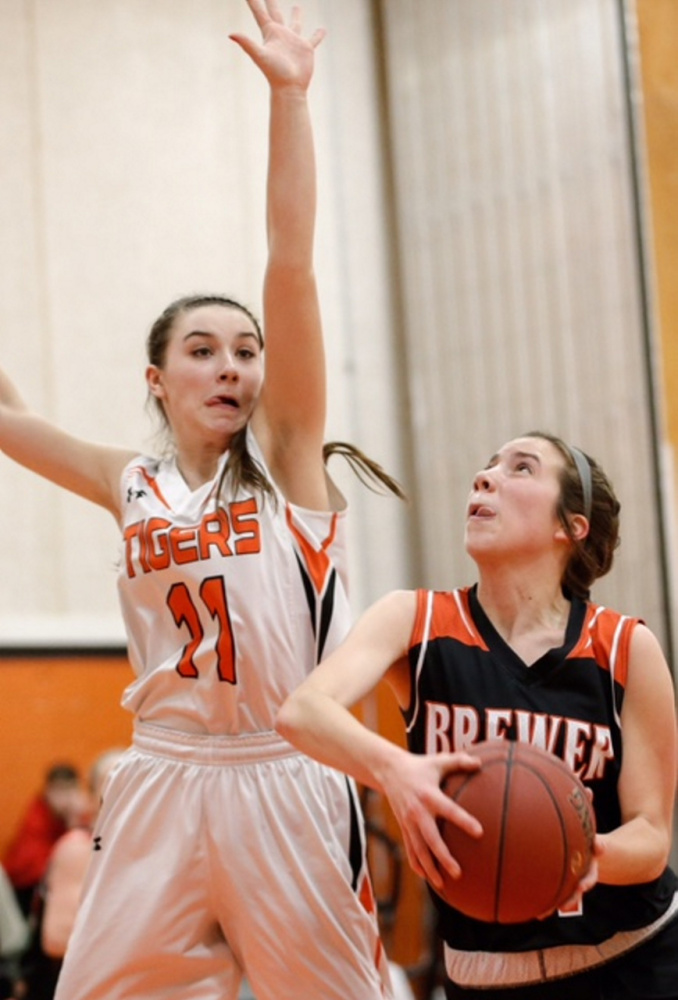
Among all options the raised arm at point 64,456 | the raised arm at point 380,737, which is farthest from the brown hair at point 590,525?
the raised arm at point 64,456

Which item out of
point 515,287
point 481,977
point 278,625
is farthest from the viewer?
point 515,287

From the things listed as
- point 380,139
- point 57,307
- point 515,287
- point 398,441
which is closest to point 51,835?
point 57,307

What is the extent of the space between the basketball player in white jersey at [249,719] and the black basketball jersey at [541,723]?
34cm

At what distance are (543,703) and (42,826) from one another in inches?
283

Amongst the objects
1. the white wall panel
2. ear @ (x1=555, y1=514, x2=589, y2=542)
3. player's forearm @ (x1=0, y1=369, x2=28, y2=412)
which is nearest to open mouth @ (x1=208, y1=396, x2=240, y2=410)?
player's forearm @ (x1=0, y1=369, x2=28, y2=412)

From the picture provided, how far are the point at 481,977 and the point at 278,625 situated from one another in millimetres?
983

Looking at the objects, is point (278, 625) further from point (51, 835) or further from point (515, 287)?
point (515, 287)

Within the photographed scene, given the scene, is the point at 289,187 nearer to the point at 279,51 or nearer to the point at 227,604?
the point at 279,51

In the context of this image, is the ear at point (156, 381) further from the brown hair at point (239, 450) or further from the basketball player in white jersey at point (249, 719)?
the basketball player in white jersey at point (249, 719)

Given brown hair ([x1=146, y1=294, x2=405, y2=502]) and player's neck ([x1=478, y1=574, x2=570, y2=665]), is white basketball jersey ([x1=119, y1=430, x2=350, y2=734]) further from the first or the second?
player's neck ([x1=478, y1=574, x2=570, y2=665])

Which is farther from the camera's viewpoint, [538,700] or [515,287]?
[515,287]

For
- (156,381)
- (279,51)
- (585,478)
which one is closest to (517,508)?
(585,478)

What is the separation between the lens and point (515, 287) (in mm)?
13625

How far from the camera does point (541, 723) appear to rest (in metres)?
3.46
